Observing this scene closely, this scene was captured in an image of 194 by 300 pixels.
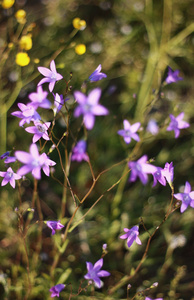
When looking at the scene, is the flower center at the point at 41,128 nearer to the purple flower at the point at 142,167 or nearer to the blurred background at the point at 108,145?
the purple flower at the point at 142,167

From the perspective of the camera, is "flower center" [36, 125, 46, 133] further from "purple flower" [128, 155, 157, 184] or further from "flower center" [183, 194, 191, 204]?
"flower center" [183, 194, 191, 204]

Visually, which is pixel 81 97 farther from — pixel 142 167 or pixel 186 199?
pixel 186 199

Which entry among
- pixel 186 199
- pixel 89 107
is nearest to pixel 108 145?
pixel 186 199

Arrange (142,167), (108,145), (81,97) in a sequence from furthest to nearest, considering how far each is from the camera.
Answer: (108,145) < (142,167) < (81,97)

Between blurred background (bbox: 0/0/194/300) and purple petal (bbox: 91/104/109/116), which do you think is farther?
blurred background (bbox: 0/0/194/300)

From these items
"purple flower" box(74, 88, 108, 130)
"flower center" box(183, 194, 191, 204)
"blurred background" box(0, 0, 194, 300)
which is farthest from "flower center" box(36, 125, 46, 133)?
"flower center" box(183, 194, 191, 204)

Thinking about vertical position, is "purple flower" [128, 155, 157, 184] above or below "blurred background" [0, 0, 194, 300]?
above

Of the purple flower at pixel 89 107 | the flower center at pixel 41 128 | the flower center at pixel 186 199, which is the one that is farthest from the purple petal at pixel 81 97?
the flower center at pixel 186 199

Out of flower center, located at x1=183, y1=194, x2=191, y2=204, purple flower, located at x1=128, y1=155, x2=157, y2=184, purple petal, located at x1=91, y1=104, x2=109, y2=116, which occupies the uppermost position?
purple petal, located at x1=91, y1=104, x2=109, y2=116
